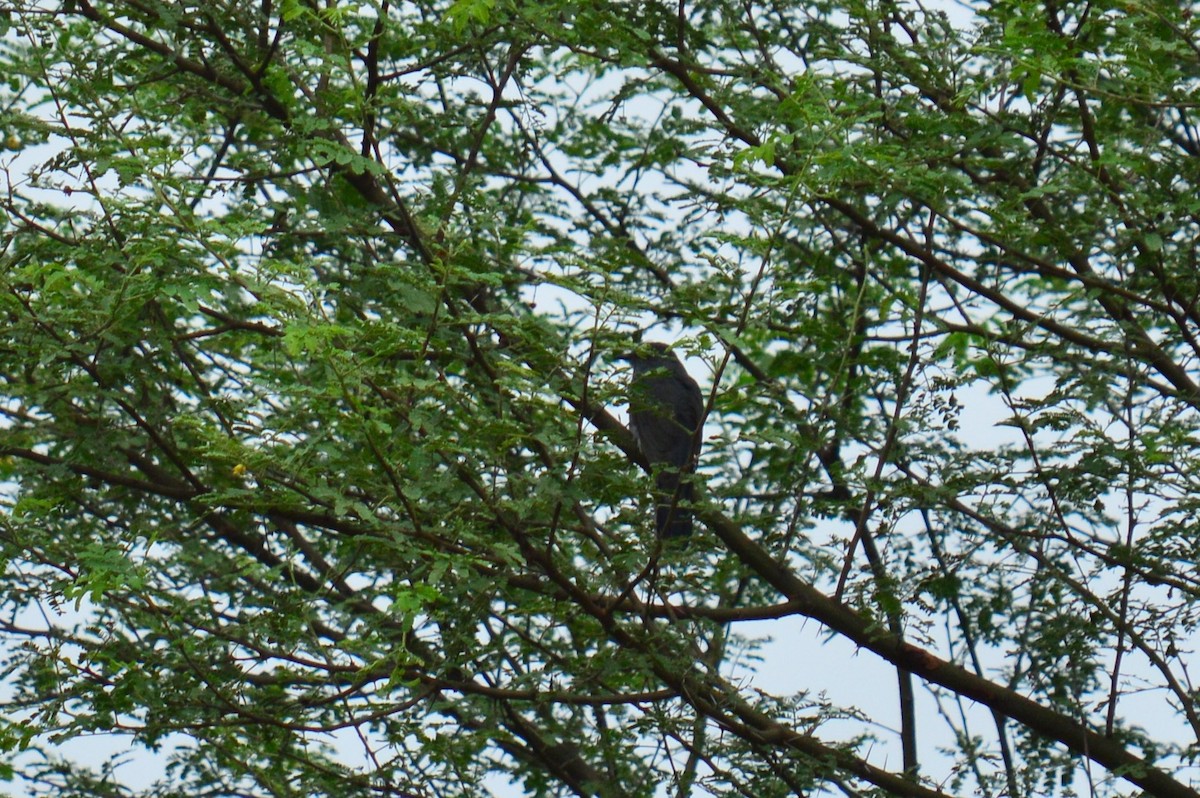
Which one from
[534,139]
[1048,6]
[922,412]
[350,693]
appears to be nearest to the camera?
[350,693]

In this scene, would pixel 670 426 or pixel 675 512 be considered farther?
pixel 670 426

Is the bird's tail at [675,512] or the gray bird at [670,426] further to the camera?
the gray bird at [670,426]

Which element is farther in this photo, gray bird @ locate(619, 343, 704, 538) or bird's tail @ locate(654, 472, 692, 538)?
gray bird @ locate(619, 343, 704, 538)

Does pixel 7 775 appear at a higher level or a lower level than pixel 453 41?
lower

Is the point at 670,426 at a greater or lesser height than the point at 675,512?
greater

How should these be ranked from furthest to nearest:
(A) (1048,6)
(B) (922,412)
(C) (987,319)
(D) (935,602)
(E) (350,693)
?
(C) (987,319) < (D) (935,602) < (B) (922,412) < (A) (1048,6) < (E) (350,693)

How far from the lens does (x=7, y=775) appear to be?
17.8 ft

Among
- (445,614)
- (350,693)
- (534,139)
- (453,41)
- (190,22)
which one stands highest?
(534,139)

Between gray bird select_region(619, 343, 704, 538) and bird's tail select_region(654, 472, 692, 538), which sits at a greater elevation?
gray bird select_region(619, 343, 704, 538)

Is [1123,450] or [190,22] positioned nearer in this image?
[1123,450]

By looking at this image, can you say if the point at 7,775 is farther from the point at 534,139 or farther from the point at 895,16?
the point at 895,16

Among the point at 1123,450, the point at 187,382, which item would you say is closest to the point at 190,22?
the point at 187,382

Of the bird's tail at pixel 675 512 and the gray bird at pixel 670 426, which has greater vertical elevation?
the gray bird at pixel 670 426

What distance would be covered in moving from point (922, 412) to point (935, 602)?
76 cm
